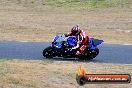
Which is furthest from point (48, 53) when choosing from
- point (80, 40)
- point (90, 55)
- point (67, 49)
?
point (90, 55)

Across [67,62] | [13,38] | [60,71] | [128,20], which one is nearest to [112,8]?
[128,20]

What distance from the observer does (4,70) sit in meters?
15.2

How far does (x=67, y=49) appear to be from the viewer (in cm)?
1916

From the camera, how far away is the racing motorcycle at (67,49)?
19.1m

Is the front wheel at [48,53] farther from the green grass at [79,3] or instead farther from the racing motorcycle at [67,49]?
the green grass at [79,3]

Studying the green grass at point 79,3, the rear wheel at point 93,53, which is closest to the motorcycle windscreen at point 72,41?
the rear wheel at point 93,53

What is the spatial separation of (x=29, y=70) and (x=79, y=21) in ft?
60.5

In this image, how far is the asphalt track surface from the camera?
19.5m

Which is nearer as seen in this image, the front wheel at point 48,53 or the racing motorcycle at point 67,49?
the racing motorcycle at point 67,49

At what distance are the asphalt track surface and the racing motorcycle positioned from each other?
0.38 m

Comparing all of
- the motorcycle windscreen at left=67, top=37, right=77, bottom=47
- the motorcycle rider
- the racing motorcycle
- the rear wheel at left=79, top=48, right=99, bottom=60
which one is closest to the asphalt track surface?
the rear wheel at left=79, top=48, right=99, bottom=60

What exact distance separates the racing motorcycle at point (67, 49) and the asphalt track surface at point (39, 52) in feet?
1.23

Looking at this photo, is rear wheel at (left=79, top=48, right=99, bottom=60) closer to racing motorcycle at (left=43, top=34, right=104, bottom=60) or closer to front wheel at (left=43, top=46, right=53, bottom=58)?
racing motorcycle at (left=43, top=34, right=104, bottom=60)

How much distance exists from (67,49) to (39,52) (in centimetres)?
207
